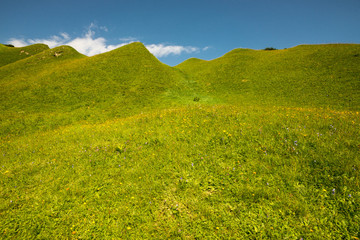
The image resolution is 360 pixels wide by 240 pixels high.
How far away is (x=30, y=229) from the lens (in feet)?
14.7

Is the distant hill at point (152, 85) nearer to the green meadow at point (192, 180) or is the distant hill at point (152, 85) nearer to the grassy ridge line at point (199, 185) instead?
the green meadow at point (192, 180)

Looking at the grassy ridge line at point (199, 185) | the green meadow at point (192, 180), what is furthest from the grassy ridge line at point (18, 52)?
the grassy ridge line at point (199, 185)

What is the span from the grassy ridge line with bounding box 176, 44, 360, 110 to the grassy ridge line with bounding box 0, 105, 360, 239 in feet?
62.1

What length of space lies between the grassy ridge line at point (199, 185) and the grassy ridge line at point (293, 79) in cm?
1894

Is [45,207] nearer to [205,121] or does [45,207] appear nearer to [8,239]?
[8,239]

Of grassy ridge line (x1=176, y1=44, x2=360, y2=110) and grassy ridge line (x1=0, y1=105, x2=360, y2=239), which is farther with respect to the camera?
grassy ridge line (x1=176, y1=44, x2=360, y2=110)

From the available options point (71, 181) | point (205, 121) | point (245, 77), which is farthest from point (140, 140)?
point (245, 77)

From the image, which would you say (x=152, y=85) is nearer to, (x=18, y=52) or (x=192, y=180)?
(x=192, y=180)

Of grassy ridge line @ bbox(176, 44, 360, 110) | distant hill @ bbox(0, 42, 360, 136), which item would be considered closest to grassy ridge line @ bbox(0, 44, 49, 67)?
distant hill @ bbox(0, 42, 360, 136)

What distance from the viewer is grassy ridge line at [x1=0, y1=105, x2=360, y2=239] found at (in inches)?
165

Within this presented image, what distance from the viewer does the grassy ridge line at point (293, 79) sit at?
2234 centimetres

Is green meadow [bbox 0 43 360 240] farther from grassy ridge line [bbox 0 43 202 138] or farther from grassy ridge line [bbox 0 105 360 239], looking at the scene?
grassy ridge line [bbox 0 43 202 138]

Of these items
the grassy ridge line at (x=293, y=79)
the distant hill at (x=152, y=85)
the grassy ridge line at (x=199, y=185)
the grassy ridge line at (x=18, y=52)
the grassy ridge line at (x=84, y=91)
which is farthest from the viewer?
A: the grassy ridge line at (x=18, y=52)

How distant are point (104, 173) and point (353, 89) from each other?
3472 centimetres
